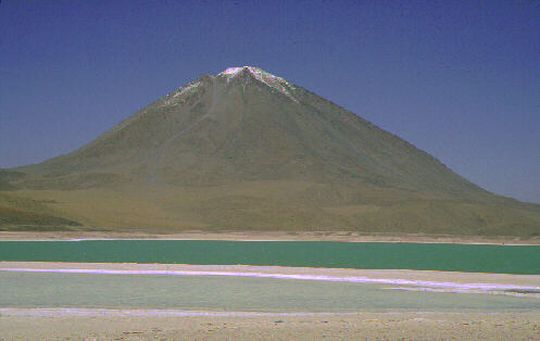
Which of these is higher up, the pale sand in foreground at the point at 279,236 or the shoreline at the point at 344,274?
the pale sand in foreground at the point at 279,236

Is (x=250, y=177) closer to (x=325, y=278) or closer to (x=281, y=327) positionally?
(x=325, y=278)

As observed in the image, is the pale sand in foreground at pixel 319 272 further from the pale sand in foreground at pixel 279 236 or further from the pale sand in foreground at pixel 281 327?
the pale sand in foreground at pixel 279 236

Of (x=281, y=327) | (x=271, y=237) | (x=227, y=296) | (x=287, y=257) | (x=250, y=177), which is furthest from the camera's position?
(x=250, y=177)

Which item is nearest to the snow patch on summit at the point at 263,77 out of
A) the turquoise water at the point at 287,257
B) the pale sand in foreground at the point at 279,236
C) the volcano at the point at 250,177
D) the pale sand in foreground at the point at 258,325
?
the volcano at the point at 250,177

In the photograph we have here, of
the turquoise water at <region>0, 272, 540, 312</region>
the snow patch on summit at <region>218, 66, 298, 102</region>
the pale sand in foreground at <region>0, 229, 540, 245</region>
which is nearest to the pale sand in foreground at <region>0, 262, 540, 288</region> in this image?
the turquoise water at <region>0, 272, 540, 312</region>

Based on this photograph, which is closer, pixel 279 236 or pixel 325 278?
pixel 325 278

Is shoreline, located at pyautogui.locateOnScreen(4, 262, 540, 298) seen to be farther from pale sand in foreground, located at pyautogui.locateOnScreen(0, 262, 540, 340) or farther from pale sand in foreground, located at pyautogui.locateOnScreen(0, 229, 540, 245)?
pale sand in foreground, located at pyautogui.locateOnScreen(0, 229, 540, 245)

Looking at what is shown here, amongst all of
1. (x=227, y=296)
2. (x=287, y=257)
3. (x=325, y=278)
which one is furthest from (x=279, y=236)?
(x=227, y=296)
